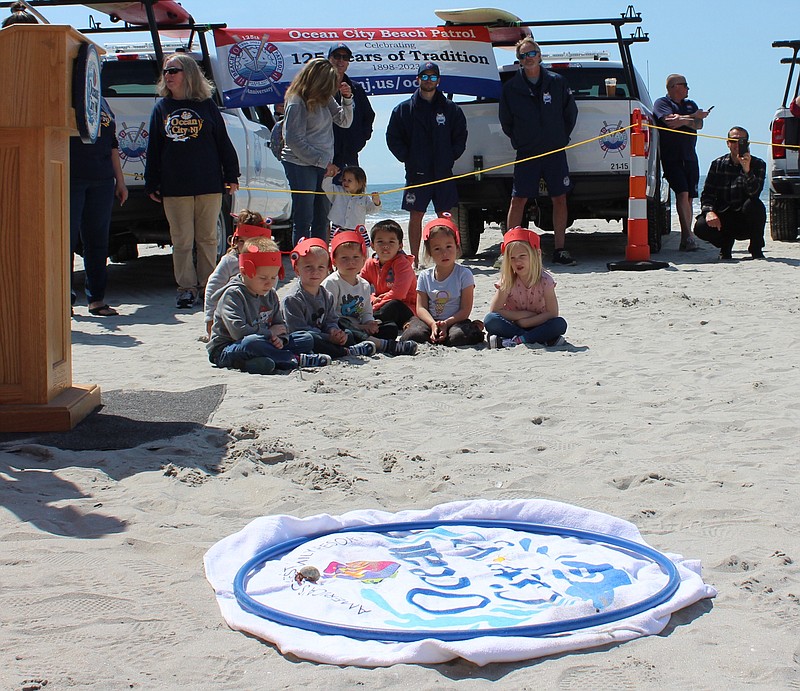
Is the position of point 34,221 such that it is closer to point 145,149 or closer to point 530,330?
point 530,330

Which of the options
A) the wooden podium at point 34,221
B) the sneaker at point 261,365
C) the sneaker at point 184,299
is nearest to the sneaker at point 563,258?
the sneaker at point 184,299

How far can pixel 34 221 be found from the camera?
4488 millimetres

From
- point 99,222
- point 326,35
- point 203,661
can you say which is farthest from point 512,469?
point 326,35

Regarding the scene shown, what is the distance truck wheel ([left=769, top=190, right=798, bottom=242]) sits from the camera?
13.4m

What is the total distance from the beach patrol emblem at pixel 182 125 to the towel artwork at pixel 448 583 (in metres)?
5.58

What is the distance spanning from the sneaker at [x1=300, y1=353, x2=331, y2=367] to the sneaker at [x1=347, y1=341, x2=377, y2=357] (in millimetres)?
314

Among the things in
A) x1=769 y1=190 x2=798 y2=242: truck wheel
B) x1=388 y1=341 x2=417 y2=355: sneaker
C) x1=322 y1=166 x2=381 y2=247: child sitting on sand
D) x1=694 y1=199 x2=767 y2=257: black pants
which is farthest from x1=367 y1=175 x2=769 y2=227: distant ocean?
x1=388 y1=341 x2=417 y2=355: sneaker

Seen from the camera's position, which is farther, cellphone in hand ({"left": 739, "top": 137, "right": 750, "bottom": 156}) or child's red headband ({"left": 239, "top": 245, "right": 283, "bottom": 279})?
cellphone in hand ({"left": 739, "top": 137, "right": 750, "bottom": 156})

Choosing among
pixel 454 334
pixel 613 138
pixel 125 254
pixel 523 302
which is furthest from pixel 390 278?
pixel 125 254

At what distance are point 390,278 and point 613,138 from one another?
4.15 meters

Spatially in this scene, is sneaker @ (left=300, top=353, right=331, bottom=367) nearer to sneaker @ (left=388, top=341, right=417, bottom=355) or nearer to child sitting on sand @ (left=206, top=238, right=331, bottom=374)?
child sitting on sand @ (left=206, top=238, right=331, bottom=374)

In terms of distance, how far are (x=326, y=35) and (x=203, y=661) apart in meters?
10.0

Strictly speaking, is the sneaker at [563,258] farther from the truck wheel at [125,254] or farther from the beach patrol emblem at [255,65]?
the truck wheel at [125,254]

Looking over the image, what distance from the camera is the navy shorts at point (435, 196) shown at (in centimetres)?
1077
